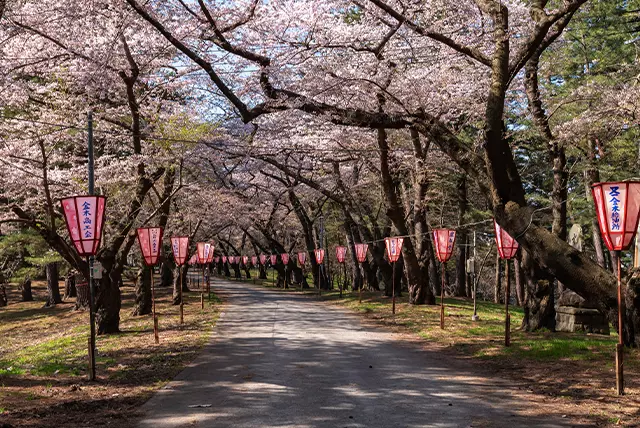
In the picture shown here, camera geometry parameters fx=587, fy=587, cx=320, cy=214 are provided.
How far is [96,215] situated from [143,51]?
21.3 ft

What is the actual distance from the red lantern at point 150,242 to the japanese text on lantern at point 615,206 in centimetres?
1097

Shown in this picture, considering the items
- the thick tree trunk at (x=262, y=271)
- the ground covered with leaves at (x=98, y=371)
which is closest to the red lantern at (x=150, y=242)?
the ground covered with leaves at (x=98, y=371)

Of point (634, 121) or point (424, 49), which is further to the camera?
point (424, 49)

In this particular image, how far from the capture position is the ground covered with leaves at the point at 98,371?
7.41m

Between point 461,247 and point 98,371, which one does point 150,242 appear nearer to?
point 98,371

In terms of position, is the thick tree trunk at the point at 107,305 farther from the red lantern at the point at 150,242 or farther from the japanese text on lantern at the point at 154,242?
the japanese text on lantern at the point at 154,242

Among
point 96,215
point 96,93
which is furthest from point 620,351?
point 96,93

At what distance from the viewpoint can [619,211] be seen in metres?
8.41

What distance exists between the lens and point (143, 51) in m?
15.1

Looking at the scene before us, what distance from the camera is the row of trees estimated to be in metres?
10.6

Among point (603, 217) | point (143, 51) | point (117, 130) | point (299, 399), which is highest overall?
point (143, 51)

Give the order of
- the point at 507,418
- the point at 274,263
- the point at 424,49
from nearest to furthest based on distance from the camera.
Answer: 1. the point at 507,418
2. the point at 424,49
3. the point at 274,263

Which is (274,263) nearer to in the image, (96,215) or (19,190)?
(19,190)

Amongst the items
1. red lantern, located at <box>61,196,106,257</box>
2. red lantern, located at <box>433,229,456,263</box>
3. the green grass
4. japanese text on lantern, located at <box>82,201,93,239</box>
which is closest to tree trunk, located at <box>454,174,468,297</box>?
red lantern, located at <box>433,229,456,263</box>
